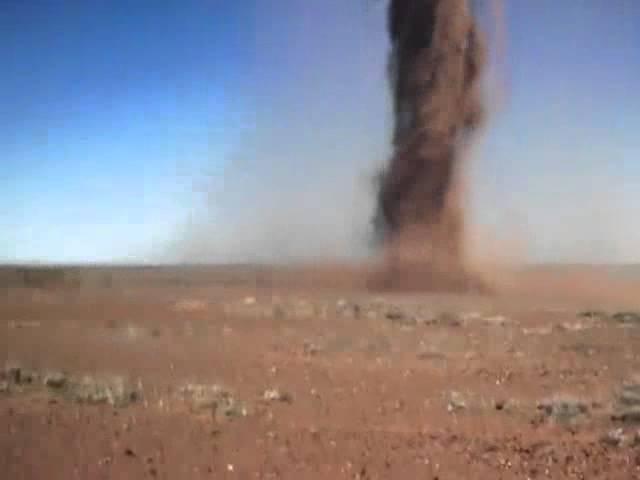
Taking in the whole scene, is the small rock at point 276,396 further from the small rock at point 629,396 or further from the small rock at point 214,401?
the small rock at point 629,396

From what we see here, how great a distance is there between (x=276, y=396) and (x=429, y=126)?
860 inches

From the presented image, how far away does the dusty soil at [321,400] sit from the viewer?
8805 mm

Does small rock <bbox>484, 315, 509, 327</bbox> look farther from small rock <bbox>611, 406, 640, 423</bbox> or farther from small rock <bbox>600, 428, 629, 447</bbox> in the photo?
small rock <bbox>600, 428, 629, 447</bbox>

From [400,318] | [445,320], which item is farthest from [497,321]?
[400,318]

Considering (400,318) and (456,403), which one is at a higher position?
(400,318)

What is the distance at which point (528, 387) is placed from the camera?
13812 mm

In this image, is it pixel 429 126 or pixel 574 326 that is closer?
pixel 574 326

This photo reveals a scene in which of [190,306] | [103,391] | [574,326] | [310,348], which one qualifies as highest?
[190,306]

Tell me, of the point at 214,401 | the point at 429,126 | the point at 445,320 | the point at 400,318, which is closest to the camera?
the point at 214,401

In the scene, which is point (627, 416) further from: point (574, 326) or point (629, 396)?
point (574, 326)

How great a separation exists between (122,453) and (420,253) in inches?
1049

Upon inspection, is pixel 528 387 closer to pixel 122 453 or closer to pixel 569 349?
pixel 569 349

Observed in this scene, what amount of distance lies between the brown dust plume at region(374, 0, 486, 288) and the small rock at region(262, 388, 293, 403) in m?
21.5

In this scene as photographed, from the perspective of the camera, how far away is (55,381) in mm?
13891
